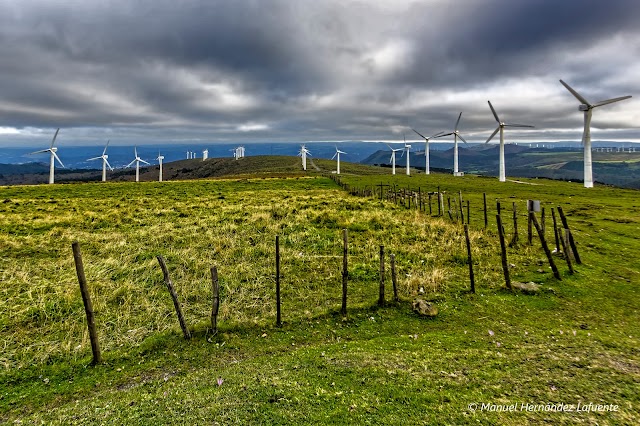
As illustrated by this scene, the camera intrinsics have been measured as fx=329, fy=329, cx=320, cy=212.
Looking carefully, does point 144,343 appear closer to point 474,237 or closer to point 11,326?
point 11,326

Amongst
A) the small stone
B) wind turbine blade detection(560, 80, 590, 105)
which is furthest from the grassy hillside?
wind turbine blade detection(560, 80, 590, 105)

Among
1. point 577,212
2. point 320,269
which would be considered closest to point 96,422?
point 320,269

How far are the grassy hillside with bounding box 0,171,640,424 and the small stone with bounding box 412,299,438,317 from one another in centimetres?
28

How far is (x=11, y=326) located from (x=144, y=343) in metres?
5.03

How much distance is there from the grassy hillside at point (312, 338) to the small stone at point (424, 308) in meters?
0.28

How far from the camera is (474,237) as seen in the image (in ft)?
72.4

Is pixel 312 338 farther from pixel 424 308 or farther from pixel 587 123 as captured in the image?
pixel 587 123

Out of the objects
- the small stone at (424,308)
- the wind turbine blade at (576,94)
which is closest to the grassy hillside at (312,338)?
the small stone at (424,308)

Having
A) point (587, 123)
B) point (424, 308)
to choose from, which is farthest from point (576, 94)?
point (424, 308)

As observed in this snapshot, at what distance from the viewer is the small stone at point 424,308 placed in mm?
11672

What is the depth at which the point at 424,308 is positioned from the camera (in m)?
11.8

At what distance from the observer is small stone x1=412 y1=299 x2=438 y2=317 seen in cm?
1167

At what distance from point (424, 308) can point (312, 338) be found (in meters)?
4.31

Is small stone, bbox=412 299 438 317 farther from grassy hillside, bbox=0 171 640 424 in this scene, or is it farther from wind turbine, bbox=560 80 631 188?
wind turbine, bbox=560 80 631 188
